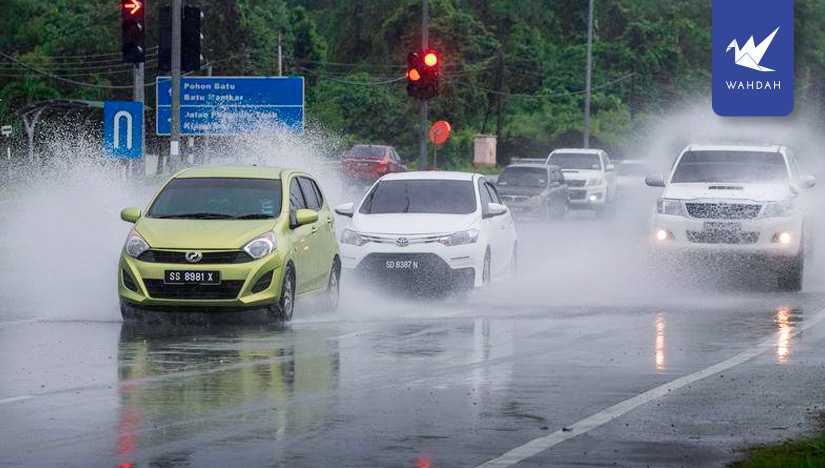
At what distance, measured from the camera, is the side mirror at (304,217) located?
1956 centimetres

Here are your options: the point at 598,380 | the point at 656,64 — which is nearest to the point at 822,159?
the point at 598,380

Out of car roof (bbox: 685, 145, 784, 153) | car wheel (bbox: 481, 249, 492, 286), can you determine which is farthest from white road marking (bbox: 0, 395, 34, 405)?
car roof (bbox: 685, 145, 784, 153)

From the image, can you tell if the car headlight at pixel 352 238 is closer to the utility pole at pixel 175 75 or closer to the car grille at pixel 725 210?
the car grille at pixel 725 210

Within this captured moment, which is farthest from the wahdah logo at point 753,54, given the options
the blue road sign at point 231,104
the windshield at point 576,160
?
the windshield at point 576,160

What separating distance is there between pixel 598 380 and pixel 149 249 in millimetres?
5840

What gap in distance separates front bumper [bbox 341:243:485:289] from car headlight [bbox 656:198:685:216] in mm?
3621

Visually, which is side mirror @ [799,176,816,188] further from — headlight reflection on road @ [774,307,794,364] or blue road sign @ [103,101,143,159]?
blue road sign @ [103,101,143,159]

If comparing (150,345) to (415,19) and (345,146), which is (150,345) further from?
(415,19)

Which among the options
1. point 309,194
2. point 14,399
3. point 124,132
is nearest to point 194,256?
point 309,194

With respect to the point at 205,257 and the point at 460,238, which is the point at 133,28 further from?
the point at 205,257

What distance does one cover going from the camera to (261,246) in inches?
741

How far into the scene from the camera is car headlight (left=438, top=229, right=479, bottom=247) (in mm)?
23156

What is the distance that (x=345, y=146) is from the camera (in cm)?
9512

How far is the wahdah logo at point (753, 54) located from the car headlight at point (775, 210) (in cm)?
287
